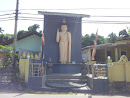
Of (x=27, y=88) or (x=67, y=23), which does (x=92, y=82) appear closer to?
(x=27, y=88)

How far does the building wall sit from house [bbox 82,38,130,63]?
22.3ft

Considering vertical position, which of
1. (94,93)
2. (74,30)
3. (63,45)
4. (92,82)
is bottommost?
(94,93)

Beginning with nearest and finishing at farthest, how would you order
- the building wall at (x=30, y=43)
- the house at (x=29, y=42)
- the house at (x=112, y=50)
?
the house at (x=29, y=42) → the building wall at (x=30, y=43) → the house at (x=112, y=50)

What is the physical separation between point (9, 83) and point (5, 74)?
2.20 ft

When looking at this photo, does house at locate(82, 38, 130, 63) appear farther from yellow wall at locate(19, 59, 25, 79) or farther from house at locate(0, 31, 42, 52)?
yellow wall at locate(19, 59, 25, 79)

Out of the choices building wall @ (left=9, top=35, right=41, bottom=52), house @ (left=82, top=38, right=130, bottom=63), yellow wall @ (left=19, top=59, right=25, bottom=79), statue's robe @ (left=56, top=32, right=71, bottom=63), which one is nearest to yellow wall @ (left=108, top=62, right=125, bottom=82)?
statue's robe @ (left=56, top=32, right=71, bottom=63)

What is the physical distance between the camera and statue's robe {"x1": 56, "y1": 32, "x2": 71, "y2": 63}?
12727 millimetres

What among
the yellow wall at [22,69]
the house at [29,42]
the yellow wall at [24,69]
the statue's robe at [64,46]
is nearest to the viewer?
the yellow wall at [24,69]

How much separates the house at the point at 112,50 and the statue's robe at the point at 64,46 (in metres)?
5.91

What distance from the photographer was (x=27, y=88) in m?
8.38

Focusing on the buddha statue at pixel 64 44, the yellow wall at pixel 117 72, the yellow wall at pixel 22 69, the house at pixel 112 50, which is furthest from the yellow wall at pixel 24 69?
the house at pixel 112 50

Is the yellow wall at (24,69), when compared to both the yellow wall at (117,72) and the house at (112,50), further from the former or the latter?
the house at (112,50)

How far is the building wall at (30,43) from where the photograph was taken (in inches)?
648

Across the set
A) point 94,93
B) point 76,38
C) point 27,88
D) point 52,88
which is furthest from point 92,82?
point 76,38
